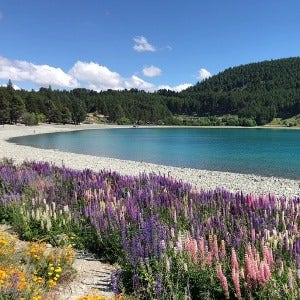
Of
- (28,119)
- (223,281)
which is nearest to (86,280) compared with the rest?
(223,281)

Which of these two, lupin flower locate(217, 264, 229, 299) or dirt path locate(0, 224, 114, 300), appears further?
dirt path locate(0, 224, 114, 300)

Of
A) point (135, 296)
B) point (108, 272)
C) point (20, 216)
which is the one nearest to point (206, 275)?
point (135, 296)

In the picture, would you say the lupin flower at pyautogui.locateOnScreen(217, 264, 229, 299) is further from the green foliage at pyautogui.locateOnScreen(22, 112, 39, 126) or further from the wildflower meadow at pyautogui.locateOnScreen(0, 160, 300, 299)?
the green foliage at pyautogui.locateOnScreen(22, 112, 39, 126)

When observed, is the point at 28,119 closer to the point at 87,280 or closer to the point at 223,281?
the point at 87,280

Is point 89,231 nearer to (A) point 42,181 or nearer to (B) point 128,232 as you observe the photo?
(B) point 128,232

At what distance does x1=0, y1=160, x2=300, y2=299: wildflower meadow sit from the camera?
17.3 ft

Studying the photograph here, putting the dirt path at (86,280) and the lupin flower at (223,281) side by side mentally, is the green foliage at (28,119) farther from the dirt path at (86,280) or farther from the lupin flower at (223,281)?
the lupin flower at (223,281)

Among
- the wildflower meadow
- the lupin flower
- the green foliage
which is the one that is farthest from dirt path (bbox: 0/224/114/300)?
the green foliage

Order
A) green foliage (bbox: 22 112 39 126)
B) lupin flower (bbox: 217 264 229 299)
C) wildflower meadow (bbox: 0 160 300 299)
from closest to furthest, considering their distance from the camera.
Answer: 1. lupin flower (bbox: 217 264 229 299)
2. wildflower meadow (bbox: 0 160 300 299)
3. green foliage (bbox: 22 112 39 126)

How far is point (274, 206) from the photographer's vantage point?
902 centimetres

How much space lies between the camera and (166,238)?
6992 mm

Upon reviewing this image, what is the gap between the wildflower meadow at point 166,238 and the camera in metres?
5.28

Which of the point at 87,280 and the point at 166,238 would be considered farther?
the point at 166,238

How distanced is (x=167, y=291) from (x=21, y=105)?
139 meters
